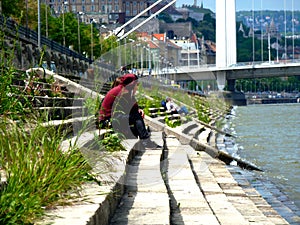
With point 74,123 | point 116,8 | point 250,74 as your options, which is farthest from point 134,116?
point 116,8

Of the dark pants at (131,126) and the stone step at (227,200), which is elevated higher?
the dark pants at (131,126)

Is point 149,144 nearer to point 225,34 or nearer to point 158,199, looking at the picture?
point 158,199

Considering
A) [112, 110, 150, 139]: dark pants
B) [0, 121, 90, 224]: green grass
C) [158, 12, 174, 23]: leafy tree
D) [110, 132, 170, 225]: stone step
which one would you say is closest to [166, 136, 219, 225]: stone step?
[110, 132, 170, 225]: stone step

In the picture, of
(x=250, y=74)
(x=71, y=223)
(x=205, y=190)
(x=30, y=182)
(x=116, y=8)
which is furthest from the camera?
(x=116, y=8)

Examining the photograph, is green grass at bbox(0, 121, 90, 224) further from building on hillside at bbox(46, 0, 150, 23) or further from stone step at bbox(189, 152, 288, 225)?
building on hillside at bbox(46, 0, 150, 23)

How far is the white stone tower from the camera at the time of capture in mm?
84250

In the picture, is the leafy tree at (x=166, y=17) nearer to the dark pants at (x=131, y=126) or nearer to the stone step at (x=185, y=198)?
the dark pants at (x=131, y=126)

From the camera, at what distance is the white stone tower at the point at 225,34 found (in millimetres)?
84250

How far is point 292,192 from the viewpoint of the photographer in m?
10.7

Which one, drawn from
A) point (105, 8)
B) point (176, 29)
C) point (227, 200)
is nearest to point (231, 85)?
point (105, 8)

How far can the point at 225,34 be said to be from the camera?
84688 mm

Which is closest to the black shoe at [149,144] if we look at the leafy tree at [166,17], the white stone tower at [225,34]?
the white stone tower at [225,34]

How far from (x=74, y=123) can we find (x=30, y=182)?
162 inches

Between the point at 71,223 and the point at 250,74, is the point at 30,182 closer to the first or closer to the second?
the point at 71,223
